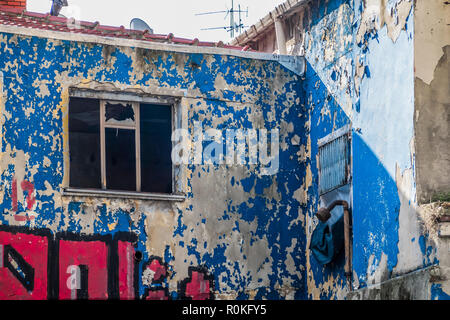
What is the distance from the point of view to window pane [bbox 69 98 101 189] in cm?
1487

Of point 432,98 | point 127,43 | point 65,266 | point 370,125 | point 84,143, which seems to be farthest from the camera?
point 127,43

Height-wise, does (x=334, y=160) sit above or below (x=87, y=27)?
below

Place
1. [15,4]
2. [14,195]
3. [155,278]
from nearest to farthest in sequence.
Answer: [14,195] < [155,278] < [15,4]

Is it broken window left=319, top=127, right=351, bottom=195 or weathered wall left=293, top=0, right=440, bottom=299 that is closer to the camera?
weathered wall left=293, top=0, right=440, bottom=299

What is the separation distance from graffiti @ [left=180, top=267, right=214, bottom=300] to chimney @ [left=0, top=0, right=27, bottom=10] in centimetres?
516

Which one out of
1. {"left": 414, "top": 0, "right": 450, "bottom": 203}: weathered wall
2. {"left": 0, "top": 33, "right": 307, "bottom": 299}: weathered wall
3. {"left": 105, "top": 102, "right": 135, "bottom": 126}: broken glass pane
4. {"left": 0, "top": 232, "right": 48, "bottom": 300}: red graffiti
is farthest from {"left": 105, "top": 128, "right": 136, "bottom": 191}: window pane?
{"left": 414, "top": 0, "right": 450, "bottom": 203}: weathered wall

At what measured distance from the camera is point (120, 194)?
1478 centimetres

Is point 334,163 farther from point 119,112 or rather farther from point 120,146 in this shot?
point 119,112

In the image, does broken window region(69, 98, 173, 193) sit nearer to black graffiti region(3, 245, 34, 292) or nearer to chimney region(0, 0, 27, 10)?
black graffiti region(3, 245, 34, 292)

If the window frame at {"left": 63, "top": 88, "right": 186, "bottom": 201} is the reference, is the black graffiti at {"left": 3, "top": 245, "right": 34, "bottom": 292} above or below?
below

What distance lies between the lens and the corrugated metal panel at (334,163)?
1437cm

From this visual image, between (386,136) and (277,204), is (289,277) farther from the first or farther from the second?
(386,136)

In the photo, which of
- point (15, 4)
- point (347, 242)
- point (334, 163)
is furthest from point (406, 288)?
point (15, 4)

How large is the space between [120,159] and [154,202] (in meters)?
0.80
